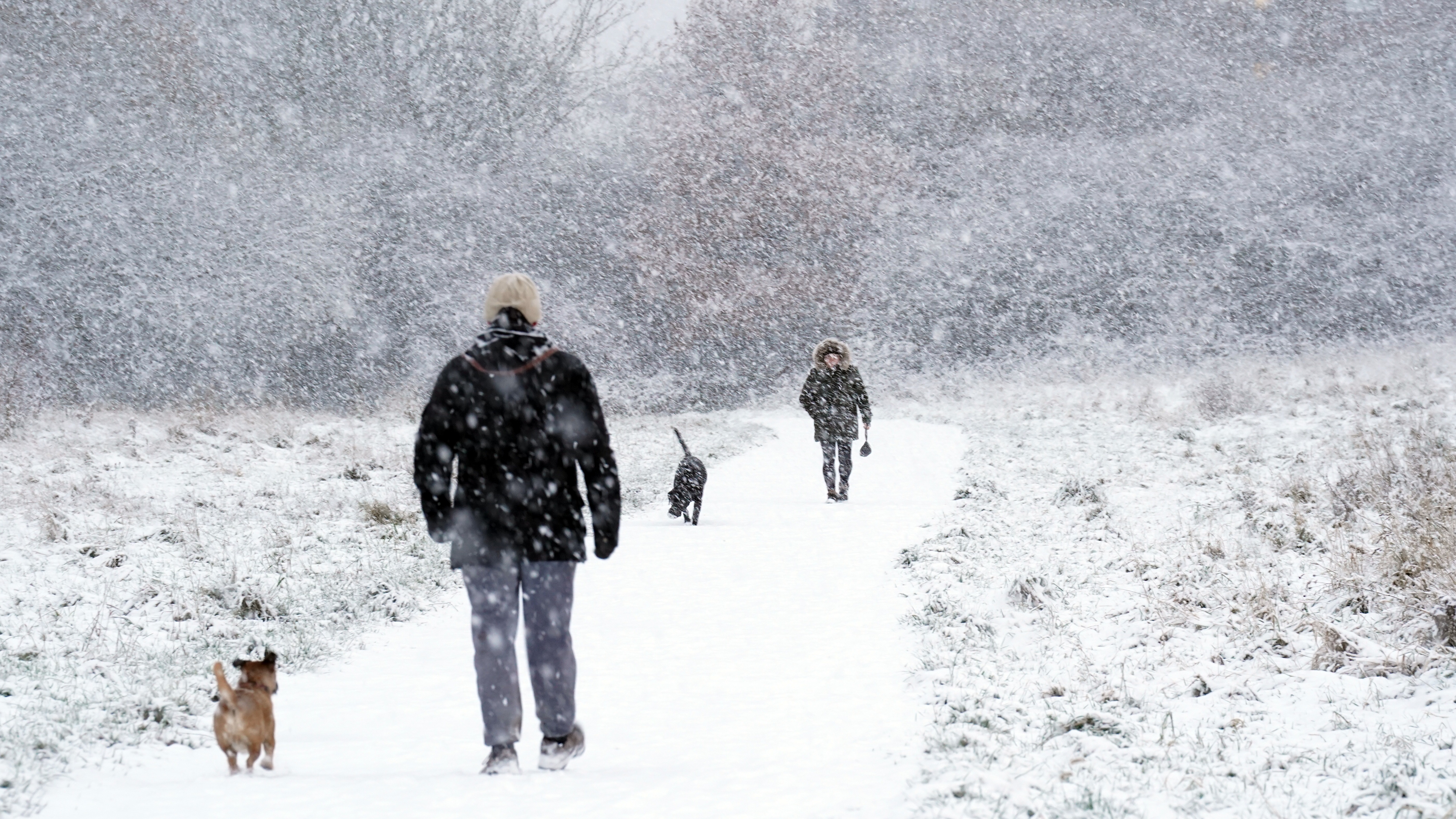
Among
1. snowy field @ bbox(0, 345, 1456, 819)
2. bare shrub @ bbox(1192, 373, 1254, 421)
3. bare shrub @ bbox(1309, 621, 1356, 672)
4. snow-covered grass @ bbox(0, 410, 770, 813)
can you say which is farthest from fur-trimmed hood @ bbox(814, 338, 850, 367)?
bare shrub @ bbox(1192, 373, 1254, 421)

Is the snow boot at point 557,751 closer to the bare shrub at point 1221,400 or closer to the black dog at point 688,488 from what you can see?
the black dog at point 688,488

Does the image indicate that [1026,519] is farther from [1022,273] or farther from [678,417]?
[1022,273]

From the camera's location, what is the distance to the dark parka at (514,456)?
4.30 meters

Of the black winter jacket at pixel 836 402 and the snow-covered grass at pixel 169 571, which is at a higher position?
the black winter jacket at pixel 836 402

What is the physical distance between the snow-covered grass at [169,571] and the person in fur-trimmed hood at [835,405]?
2391mm

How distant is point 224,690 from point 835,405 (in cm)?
967

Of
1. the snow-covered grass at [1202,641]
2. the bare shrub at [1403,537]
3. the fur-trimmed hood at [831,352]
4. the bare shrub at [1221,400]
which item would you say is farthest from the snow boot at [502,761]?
the bare shrub at [1221,400]

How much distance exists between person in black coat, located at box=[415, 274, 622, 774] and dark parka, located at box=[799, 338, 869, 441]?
28.4ft

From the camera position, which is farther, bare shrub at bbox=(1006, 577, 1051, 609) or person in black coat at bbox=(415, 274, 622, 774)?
bare shrub at bbox=(1006, 577, 1051, 609)

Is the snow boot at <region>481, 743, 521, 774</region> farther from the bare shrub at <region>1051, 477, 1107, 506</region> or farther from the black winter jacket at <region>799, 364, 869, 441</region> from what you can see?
the black winter jacket at <region>799, 364, 869, 441</region>

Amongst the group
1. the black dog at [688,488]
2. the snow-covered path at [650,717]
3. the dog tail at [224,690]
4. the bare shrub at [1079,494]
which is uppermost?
the black dog at [688,488]

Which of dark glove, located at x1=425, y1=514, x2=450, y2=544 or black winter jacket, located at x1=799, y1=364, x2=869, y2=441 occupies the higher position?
black winter jacket, located at x1=799, y1=364, x2=869, y2=441

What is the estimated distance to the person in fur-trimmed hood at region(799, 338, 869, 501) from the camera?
1309 centimetres

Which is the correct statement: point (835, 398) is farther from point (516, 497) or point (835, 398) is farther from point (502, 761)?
point (502, 761)
